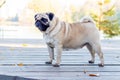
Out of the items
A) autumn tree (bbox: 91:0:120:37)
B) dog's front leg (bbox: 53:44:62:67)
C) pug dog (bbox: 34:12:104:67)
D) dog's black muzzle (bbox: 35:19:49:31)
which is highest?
dog's black muzzle (bbox: 35:19:49:31)

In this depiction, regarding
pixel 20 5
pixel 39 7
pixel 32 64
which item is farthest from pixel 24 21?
pixel 32 64

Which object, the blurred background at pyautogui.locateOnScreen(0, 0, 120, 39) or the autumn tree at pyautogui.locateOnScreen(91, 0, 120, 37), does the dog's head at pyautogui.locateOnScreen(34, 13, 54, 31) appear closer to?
the blurred background at pyautogui.locateOnScreen(0, 0, 120, 39)

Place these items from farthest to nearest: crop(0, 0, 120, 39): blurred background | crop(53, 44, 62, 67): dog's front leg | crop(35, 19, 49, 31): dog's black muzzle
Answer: crop(0, 0, 120, 39): blurred background
crop(53, 44, 62, 67): dog's front leg
crop(35, 19, 49, 31): dog's black muzzle

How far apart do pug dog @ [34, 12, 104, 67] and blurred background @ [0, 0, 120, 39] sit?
10.4 metres

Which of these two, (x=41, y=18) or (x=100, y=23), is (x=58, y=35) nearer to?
(x=41, y=18)

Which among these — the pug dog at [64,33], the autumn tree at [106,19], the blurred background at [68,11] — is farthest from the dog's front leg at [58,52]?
the autumn tree at [106,19]

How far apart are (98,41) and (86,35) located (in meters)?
0.20

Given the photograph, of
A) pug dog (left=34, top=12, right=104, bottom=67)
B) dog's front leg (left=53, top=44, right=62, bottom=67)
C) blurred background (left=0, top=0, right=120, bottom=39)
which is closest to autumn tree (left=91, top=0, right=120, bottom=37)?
blurred background (left=0, top=0, right=120, bottom=39)

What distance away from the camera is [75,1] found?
18.5 meters

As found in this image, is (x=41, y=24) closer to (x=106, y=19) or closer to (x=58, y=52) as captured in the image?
(x=58, y=52)

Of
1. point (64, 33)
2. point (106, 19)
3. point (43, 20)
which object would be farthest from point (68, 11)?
point (43, 20)

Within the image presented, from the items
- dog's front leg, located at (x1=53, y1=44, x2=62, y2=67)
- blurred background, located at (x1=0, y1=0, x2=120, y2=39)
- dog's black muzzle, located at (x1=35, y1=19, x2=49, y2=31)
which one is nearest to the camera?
dog's black muzzle, located at (x1=35, y1=19, x2=49, y2=31)

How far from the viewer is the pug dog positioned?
202 inches

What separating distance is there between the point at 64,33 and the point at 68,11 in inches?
529
